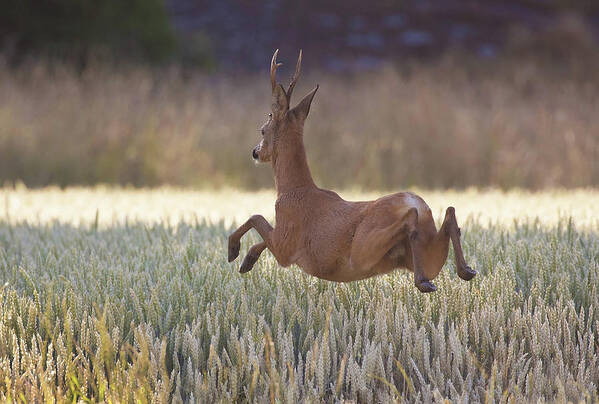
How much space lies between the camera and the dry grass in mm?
9359

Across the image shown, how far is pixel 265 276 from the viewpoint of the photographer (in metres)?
3.39

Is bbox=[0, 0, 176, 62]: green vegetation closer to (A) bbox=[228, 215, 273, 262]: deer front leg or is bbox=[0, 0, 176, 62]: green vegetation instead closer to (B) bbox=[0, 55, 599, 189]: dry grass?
(B) bbox=[0, 55, 599, 189]: dry grass

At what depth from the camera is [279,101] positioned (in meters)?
2.62

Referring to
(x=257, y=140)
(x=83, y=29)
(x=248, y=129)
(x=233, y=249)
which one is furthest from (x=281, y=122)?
(x=83, y=29)

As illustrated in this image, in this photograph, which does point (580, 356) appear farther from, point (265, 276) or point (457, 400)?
point (265, 276)

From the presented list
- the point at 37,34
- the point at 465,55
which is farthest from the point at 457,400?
the point at 465,55

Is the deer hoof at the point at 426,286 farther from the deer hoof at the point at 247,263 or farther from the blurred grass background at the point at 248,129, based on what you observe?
the blurred grass background at the point at 248,129

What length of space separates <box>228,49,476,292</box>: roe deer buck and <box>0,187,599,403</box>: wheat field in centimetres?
23

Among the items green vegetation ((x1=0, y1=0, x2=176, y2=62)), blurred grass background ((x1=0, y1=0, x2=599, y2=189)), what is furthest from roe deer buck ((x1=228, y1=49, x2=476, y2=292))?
green vegetation ((x1=0, y1=0, x2=176, y2=62))

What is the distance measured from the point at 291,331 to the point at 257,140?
705 centimetres

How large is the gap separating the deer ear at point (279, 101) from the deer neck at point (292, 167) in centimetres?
9

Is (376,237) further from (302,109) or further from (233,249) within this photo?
(233,249)

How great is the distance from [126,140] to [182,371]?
7252 mm

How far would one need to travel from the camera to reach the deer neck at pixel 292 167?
2627 millimetres
